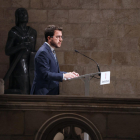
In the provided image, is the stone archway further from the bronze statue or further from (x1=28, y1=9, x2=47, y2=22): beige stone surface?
(x1=28, y1=9, x2=47, y2=22): beige stone surface

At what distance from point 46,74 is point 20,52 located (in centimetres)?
287

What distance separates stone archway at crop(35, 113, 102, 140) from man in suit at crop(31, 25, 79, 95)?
1.78ft

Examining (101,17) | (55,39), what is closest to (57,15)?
(101,17)

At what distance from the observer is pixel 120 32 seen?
6.75m

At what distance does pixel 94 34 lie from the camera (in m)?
6.77

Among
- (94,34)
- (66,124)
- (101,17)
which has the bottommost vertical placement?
(66,124)

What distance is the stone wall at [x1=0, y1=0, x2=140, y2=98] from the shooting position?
6727 millimetres

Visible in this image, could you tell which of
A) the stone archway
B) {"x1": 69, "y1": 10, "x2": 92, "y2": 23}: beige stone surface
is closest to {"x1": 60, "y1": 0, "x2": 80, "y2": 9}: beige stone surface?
{"x1": 69, "y1": 10, "x2": 92, "y2": 23}: beige stone surface

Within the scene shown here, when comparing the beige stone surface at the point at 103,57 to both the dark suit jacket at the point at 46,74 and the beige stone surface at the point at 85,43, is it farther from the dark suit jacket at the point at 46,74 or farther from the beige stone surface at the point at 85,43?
the dark suit jacket at the point at 46,74

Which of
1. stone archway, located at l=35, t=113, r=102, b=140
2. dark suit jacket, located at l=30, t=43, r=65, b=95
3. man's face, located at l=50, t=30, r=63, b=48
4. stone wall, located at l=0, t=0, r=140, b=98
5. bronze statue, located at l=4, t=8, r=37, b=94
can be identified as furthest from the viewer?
stone wall, located at l=0, t=0, r=140, b=98

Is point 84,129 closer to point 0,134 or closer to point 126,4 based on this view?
point 0,134

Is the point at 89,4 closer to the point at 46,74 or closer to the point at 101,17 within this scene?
the point at 101,17

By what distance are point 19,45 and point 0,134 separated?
3.29 meters

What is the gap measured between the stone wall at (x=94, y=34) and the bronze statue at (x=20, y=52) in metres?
0.82
